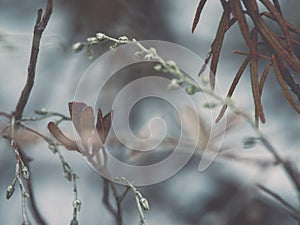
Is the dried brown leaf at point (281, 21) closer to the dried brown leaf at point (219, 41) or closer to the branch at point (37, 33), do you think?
the dried brown leaf at point (219, 41)

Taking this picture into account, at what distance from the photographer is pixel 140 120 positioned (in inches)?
32.6

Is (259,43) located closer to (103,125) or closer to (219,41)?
(219,41)

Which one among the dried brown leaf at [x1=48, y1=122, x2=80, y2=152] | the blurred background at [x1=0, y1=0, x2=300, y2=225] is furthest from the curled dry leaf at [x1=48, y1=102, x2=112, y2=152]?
the blurred background at [x1=0, y1=0, x2=300, y2=225]

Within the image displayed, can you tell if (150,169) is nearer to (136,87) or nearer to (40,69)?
(136,87)

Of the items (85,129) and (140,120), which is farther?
(140,120)

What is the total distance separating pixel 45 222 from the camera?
1.94 ft

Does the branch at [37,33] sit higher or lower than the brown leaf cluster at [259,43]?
higher

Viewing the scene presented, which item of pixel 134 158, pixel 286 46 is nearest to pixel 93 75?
pixel 134 158

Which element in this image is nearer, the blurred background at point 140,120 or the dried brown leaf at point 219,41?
the dried brown leaf at point 219,41

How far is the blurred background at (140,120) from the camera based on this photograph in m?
0.67

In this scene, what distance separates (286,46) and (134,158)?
0.28 m

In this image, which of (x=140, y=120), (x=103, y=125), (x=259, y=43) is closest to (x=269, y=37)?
(x=259, y=43)

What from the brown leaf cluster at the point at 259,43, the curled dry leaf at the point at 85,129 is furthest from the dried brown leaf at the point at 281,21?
the curled dry leaf at the point at 85,129

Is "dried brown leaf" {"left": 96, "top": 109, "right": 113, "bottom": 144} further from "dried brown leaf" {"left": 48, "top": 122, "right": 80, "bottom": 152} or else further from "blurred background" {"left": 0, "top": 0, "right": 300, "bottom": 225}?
"blurred background" {"left": 0, "top": 0, "right": 300, "bottom": 225}
